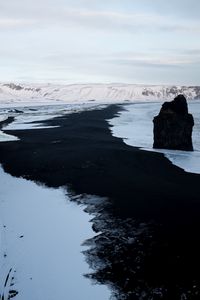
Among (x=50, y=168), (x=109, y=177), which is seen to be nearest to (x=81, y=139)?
(x=50, y=168)

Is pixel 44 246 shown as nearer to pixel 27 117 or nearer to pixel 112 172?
pixel 112 172

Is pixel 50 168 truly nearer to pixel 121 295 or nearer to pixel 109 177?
pixel 109 177

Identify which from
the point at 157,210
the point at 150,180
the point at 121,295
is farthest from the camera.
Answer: the point at 150,180

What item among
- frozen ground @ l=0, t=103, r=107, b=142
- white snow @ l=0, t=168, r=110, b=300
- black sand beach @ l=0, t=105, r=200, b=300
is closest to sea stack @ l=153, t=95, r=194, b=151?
black sand beach @ l=0, t=105, r=200, b=300

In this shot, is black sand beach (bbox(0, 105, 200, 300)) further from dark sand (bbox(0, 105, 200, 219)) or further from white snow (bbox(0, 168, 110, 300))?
white snow (bbox(0, 168, 110, 300))

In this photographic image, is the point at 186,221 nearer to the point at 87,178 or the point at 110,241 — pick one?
the point at 110,241

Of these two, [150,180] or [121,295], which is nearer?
[121,295]

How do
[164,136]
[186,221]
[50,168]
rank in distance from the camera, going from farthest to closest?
[164,136]
[50,168]
[186,221]
